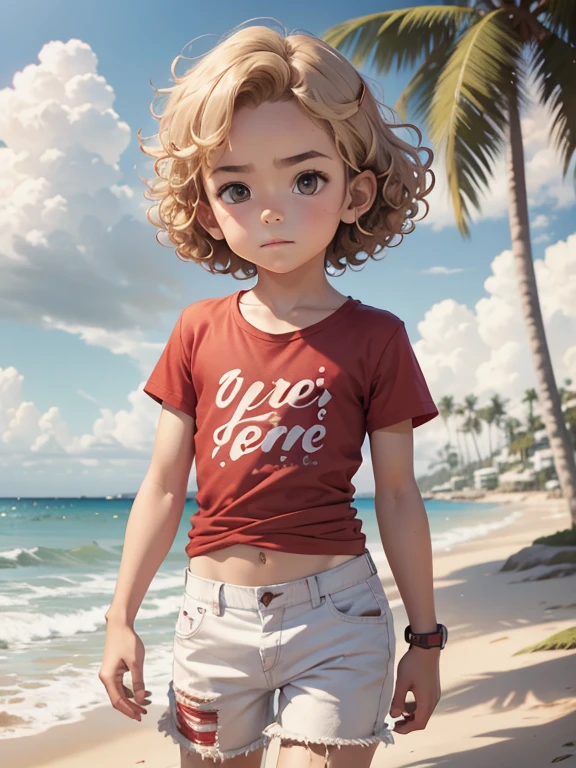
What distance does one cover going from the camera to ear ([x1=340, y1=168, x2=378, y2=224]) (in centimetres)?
162

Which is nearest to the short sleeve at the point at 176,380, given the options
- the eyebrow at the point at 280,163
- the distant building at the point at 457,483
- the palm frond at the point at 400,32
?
the eyebrow at the point at 280,163

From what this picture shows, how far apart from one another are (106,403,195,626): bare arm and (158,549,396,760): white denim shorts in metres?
0.13

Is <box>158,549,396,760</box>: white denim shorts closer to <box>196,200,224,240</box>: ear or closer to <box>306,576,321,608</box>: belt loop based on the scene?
<box>306,576,321,608</box>: belt loop

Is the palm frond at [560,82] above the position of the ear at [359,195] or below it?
above

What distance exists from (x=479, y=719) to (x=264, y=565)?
2.32 meters

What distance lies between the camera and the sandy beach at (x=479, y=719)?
281 cm

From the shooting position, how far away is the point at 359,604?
1.44 meters

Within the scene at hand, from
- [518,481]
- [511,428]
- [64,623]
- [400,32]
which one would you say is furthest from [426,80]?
[511,428]

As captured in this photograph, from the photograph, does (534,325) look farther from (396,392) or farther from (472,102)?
(396,392)

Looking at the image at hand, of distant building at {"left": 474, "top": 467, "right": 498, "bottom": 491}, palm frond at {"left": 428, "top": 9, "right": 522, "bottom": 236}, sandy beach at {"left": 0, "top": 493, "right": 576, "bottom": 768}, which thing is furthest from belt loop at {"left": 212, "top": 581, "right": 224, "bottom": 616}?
distant building at {"left": 474, "top": 467, "right": 498, "bottom": 491}

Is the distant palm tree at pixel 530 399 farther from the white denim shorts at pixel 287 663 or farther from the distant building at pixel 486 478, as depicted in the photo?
the white denim shorts at pixel 287 663

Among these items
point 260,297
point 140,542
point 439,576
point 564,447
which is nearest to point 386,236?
point 260,297

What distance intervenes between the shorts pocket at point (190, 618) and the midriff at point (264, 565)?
6 cm

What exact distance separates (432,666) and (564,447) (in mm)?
6792
